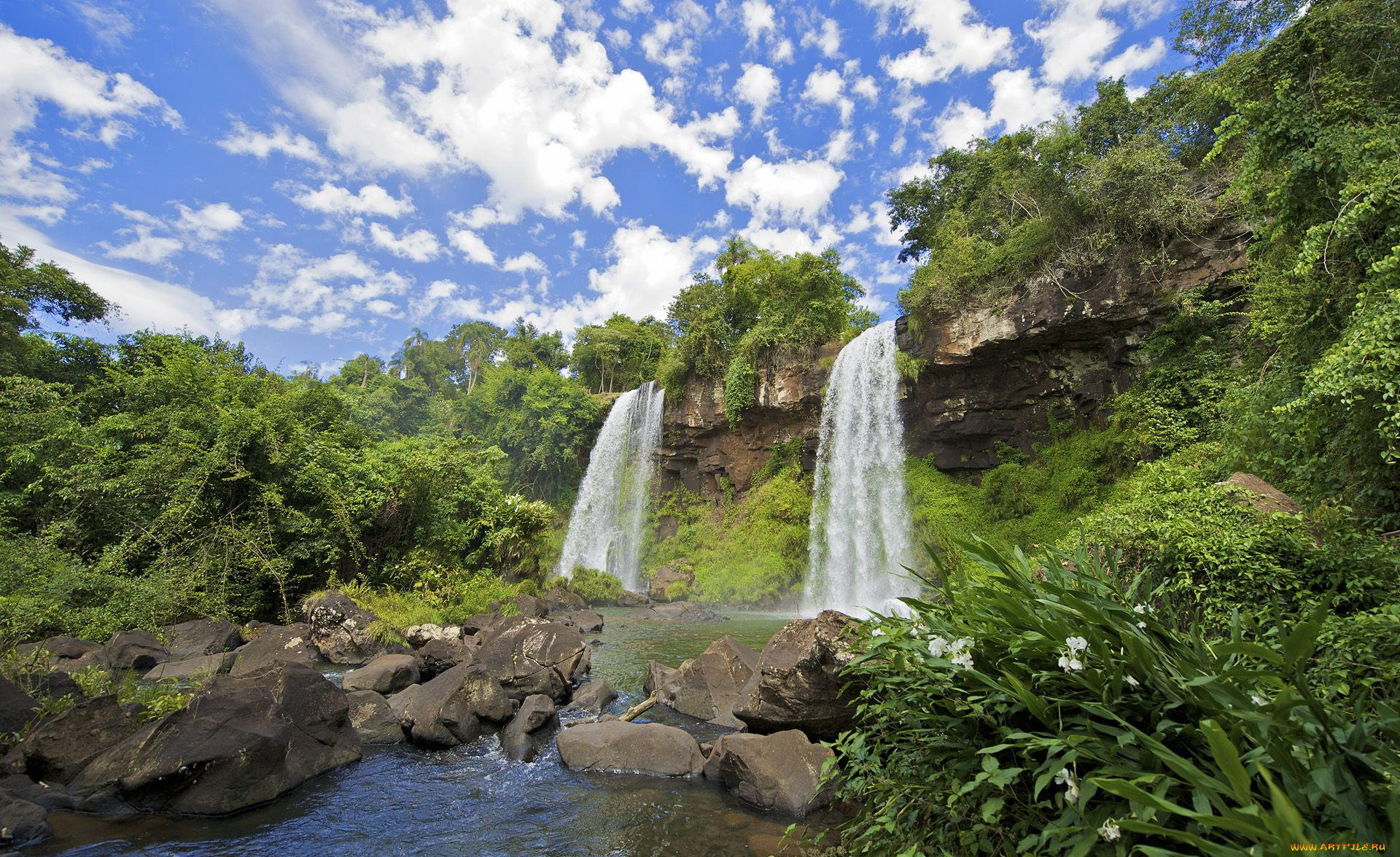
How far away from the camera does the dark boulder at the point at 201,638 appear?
29.8 ft

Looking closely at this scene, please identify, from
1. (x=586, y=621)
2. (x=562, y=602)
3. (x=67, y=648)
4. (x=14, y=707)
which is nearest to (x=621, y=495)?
(x=562, y=602)

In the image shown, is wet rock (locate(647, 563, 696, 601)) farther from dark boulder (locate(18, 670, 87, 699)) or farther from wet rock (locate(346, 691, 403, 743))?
dark boulder (locate(18, 670, 87, 699))

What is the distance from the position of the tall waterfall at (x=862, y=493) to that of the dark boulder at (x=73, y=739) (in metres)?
16.6

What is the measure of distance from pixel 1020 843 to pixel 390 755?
6.73 meters

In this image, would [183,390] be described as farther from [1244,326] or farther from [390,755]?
[1244,326]

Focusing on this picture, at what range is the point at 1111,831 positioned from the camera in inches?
61.9

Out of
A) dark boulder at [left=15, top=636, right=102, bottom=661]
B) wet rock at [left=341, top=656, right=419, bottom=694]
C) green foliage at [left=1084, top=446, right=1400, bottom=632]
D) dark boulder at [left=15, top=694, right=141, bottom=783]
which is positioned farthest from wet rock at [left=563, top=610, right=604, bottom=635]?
green foliage at [left=1084, top=446, right=1400, bottom=632]

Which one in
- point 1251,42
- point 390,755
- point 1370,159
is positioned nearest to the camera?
point 1370,159

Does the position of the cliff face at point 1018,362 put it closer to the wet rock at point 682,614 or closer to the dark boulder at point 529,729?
the wet rock at point 682,614

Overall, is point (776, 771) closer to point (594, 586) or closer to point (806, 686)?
point (806, 686)

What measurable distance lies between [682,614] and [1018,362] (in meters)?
12.8

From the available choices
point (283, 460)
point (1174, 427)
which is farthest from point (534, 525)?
point (1174, 427)

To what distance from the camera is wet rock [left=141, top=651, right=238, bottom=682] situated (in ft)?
26.0

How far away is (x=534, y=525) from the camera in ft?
57.0
